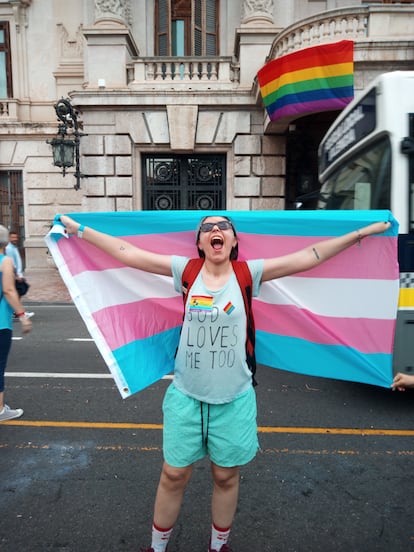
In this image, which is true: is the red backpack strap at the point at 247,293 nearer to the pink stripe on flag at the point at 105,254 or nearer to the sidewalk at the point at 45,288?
the pink stripe on flag at the point at 105,254

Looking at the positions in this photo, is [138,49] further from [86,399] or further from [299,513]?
[299,513]

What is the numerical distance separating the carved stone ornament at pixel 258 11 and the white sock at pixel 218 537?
15088mm

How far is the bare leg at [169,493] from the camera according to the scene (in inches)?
89.0

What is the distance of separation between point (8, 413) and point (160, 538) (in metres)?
2.69

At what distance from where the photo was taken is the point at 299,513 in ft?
9.62

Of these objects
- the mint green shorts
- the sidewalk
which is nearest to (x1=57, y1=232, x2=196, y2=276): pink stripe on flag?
the mint green shorts

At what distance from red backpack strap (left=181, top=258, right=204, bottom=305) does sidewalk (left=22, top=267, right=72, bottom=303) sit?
976 centimetres

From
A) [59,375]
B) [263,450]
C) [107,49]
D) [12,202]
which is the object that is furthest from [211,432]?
[12,202]

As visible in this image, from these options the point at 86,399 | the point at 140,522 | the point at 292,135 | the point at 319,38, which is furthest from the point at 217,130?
the point at 140,522

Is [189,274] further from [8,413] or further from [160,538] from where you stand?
[8,413]

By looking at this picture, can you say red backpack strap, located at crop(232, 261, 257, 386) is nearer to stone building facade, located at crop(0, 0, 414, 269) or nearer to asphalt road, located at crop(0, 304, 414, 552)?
asphalt road, located at crop(0, 304, 414, 552)

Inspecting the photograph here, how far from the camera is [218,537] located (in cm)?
239

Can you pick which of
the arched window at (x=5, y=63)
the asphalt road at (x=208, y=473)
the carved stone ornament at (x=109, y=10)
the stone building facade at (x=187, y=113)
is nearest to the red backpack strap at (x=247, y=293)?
the asphalt road at (x=208, y=473)

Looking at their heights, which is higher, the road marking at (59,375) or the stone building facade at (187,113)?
the stone building facade at (187,113)
